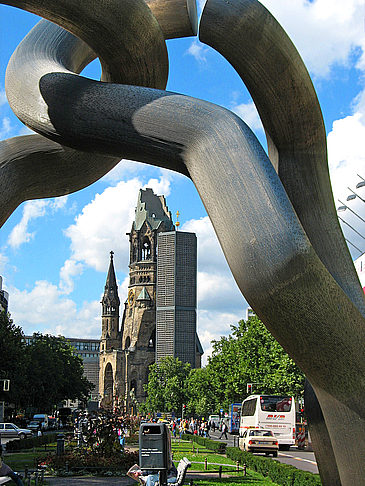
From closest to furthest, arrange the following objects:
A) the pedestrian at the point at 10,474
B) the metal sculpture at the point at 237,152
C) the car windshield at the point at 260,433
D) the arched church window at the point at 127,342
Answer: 1. the metal sculpture at the point at 237,152
2. the pedestrian at the point at 10,474
3. the car windshield at the point at 260,433
4. the arched church window at the point at 127,342

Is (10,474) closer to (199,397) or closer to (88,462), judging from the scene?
→ (88,462)

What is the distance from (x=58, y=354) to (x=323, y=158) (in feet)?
219

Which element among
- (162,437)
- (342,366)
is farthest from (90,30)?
(162,437)

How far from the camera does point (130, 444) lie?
38.9 m

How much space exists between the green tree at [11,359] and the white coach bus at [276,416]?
16807 mm

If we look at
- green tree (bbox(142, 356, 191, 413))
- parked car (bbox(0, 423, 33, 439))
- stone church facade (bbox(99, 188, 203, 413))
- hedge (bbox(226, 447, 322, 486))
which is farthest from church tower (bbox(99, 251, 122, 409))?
hedge (bbox(226, 447, 322, 486))

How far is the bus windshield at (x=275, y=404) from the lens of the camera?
3316 centimetres

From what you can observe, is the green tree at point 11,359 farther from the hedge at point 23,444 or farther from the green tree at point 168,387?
the green tree at point 168,387

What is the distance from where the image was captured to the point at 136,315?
124562mm

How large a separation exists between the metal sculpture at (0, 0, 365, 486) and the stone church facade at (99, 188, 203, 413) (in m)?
110

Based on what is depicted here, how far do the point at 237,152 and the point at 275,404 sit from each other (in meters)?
28.5

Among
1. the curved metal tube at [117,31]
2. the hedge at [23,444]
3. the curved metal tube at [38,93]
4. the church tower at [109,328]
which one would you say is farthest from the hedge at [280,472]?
the church tower at [109,328]

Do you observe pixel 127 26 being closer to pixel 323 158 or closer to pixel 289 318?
pixel 323 158

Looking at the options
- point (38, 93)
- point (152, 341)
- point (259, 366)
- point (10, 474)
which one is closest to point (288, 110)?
point (38, 93)
